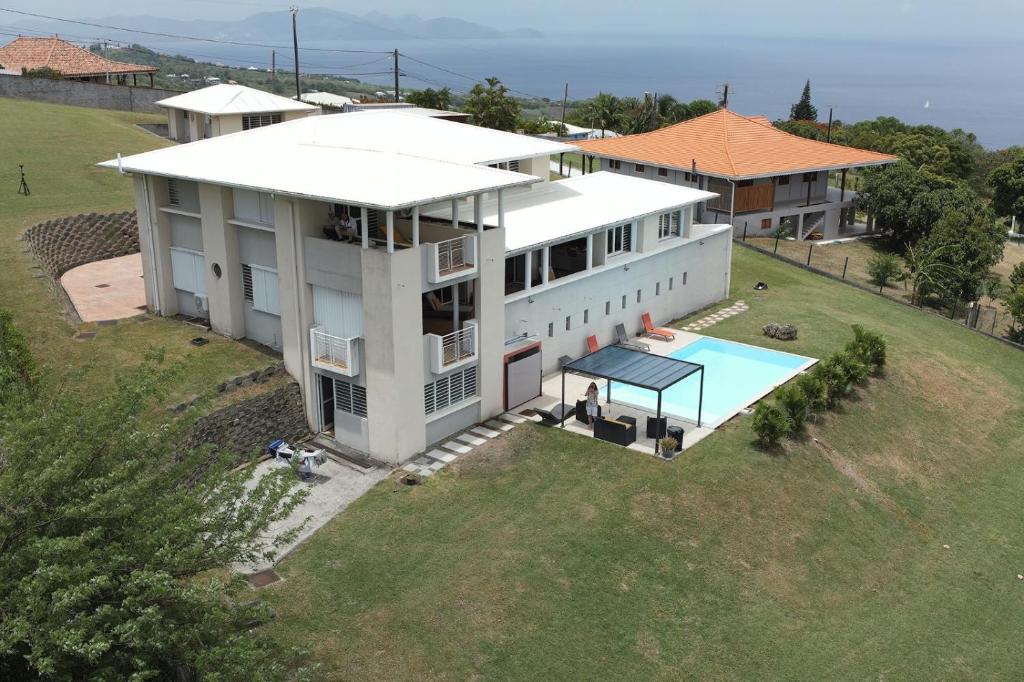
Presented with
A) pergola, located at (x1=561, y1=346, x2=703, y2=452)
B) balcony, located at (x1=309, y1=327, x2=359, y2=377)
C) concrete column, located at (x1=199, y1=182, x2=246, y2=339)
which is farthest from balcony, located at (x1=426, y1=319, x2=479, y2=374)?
concrete column, located at (x1=199, y1=182, x2=246, y2=339)

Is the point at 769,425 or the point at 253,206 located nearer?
the point at 769,425

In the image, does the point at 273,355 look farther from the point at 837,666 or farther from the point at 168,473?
the point at 837,666

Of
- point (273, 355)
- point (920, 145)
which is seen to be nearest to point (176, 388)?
point (273, 355)

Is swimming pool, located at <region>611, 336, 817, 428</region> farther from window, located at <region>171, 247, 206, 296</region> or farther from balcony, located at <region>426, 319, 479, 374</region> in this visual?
window, located at <region>171, 247, 206, 296</region>

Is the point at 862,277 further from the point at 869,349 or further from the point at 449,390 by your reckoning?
the point at 449,390

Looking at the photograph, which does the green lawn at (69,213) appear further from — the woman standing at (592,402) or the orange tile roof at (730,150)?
the orange tile roof at (730,150)

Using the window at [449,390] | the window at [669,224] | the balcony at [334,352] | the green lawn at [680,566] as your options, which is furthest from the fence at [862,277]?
the balcony at [334,352]

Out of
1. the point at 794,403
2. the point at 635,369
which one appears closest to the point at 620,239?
the point at 635,369
